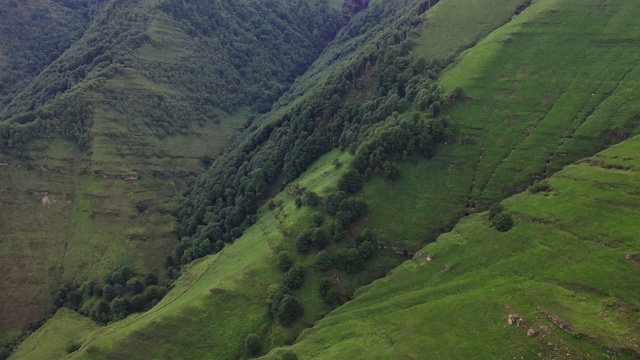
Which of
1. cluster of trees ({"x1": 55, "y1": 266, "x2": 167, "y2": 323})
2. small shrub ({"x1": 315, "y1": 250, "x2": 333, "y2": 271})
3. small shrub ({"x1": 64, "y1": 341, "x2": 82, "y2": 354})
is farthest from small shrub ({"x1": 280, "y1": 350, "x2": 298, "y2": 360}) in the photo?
small shrub ({"x1": 64, "y1": 341, "x2": 82, "y2": 354})

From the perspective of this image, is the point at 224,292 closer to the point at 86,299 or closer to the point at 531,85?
the point at 86,299

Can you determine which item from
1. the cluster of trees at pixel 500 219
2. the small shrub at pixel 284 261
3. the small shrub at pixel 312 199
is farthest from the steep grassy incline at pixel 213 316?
the cluster of trees at pixel 500 219

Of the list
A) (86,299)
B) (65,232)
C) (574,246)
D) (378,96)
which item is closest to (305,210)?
(378,96)

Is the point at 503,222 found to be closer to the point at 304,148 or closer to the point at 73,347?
the point at 304,148

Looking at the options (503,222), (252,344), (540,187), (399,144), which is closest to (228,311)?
(252,344)

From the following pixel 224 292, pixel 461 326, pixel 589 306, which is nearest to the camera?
pixel 589 306

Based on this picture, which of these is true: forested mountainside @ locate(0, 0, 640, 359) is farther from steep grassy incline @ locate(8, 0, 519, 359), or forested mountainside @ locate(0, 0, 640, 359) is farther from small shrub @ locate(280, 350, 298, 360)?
steep grassy incline @ locate(8, 0, 519, 359)
